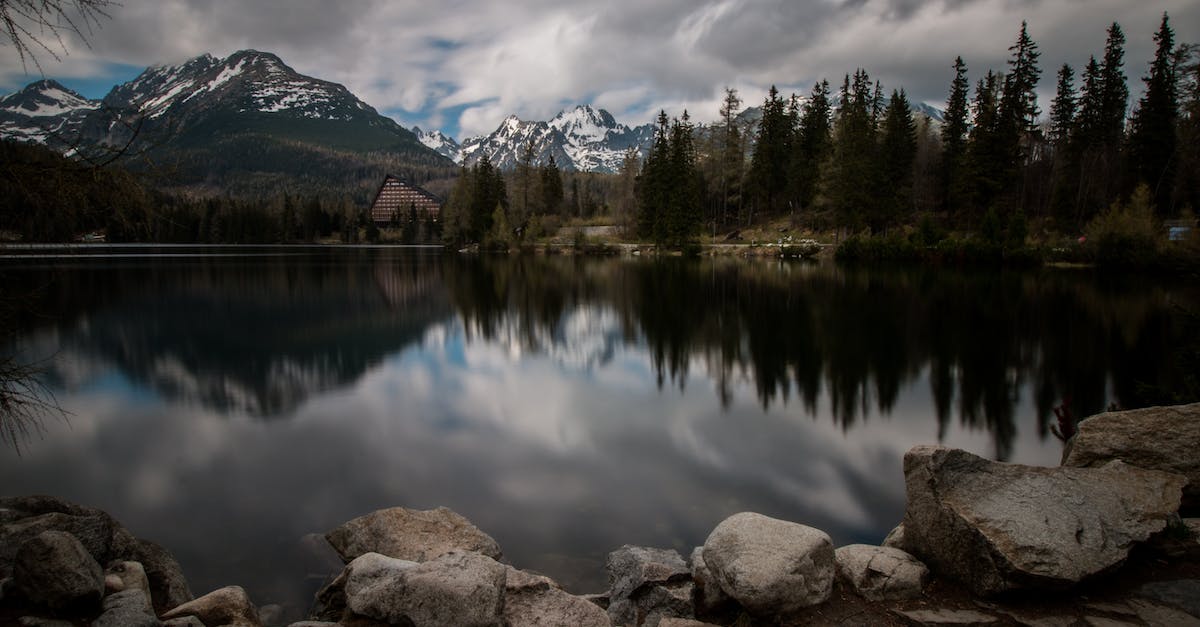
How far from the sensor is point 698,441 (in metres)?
13.3

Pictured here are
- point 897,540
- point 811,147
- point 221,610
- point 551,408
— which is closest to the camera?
point 221,610

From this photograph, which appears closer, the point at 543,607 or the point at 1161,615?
the point at 1161,615

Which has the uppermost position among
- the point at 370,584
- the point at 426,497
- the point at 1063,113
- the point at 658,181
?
the point at 1063,113

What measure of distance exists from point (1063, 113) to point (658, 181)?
149 ft

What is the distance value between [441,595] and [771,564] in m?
2.96

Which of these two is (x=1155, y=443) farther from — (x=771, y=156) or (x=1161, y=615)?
(x=771, y=156)

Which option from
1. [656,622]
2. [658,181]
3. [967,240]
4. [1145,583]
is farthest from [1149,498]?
[658,181]

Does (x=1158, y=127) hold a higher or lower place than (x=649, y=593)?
higher

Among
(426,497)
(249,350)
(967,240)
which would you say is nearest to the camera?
(426,497)

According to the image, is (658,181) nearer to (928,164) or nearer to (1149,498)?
(928,164)

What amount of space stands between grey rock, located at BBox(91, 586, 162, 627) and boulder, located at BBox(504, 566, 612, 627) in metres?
2.99

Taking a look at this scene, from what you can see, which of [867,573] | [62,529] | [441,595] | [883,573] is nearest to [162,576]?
[62,529]

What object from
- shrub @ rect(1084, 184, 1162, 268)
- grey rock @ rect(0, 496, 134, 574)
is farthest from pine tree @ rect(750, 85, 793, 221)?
grey rock @ rect(0, 496, 134, 574)

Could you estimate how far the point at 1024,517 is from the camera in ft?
19.0
